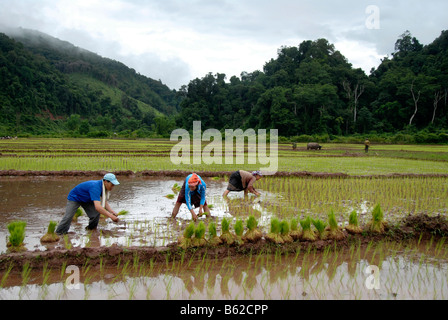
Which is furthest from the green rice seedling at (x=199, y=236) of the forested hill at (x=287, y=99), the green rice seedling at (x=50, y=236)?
the forested hill at (x=287, y=99)

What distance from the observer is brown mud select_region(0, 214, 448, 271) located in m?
3.87

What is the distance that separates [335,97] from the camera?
43781 mm

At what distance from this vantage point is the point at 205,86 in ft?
184

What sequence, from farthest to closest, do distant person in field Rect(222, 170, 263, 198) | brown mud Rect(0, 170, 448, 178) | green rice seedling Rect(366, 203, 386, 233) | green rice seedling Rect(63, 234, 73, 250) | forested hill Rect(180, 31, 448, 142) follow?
1. forested hill Rect(180, 31, 448, 142)
2. brown mud Rect(0, 170, 448, 178)
3. distant person in field Rect(222, 170, 263, 198)
4. green rice seedling Rect(366, 203, 386, 233)
5. green rice seedling Rect(63, 234, 73, 250)

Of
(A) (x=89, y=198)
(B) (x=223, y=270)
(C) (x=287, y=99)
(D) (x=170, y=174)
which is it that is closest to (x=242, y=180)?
(A) (x=89, y=198)

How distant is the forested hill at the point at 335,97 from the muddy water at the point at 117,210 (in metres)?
34.6

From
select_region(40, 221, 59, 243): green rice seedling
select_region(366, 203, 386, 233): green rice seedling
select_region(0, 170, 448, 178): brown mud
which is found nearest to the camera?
select_region(40, 221, 59, 243): green rice seedling

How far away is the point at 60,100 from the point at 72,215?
6641cm

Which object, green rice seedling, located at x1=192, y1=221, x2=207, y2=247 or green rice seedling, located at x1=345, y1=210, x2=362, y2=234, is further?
green rice seedling, located at x1=345, y1=210, x2=362, y2=234

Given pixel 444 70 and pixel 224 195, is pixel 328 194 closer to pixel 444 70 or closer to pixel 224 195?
pixel 224 195

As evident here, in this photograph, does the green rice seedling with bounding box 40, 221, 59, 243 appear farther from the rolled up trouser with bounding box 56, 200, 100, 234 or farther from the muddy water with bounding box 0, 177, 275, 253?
the rolled up trouser with bounding box 56, 200, 100, 234

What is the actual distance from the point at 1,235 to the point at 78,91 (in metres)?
70.4

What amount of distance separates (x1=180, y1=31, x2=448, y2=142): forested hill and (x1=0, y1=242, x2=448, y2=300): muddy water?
36.9m

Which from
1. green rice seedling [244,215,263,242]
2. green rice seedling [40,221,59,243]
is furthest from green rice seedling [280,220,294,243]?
green rice seedling [40,221,59,243]
